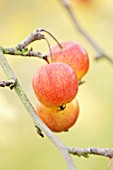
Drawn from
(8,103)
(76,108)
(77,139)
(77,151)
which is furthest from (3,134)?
(77,151)

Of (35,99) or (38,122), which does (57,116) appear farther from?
(35,99)

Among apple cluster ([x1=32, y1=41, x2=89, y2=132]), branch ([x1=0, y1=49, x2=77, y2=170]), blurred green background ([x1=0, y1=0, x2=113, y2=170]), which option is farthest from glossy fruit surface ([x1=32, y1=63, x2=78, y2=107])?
blurred green background ([x1=0, y1=0, x2=113, y2=170])

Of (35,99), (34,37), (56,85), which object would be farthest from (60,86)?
(35,99)

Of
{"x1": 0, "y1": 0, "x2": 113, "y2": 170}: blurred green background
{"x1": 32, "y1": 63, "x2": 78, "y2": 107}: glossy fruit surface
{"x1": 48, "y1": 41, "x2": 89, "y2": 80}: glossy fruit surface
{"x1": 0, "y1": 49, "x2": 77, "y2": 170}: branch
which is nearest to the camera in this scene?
{"x1": 0, "y1": 49, "x2": 77, "y2": 170}: branch

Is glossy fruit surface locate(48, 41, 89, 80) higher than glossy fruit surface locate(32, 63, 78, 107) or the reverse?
higher

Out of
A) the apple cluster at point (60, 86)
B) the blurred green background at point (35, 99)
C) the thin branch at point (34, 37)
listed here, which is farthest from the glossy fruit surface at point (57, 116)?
the blurred green background at point (35, 99)

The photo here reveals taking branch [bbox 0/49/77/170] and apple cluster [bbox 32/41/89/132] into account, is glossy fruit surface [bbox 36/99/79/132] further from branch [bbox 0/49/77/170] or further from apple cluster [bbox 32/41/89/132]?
branch [bbox 0/49/77/170]

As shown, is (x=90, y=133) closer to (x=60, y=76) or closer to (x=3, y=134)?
(x=3, y=134)
